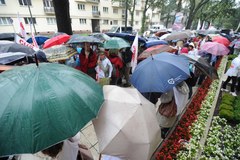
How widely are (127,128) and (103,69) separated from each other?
11.1ft

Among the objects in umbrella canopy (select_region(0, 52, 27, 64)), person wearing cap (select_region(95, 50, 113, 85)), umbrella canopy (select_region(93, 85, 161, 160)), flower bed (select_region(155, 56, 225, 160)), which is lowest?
flower bed (select_region(155, 56, 225, 160))

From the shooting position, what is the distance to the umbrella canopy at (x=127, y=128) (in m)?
1.79

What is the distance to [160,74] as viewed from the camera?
2.93m

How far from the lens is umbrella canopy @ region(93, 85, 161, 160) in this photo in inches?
70.5

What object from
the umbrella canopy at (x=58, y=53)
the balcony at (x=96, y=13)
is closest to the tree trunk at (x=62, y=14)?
the umbrella canopy at (x=58, y=53)

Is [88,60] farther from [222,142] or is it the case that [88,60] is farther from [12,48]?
[222,142]

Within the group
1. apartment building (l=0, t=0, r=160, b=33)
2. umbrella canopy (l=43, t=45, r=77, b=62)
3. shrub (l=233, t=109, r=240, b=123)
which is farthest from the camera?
apartment building (l=0, t=0, r=160, b=33)

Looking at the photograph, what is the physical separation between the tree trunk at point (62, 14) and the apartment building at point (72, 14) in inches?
606

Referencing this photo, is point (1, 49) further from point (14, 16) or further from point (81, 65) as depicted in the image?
point (14, 16)

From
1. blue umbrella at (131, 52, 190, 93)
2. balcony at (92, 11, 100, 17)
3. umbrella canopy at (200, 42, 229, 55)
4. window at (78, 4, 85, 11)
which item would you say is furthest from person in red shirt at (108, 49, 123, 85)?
balcony at (92, 11, 100, 17)

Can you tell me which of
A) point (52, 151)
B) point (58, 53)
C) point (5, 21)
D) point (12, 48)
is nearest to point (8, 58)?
point (12, 48)

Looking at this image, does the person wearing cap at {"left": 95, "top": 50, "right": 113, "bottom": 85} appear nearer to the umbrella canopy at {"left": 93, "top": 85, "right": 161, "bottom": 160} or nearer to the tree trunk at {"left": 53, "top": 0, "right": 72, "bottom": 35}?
the umbrella canopy at {"left": 93, "top": 85, "right": 161, "bottom": 160}

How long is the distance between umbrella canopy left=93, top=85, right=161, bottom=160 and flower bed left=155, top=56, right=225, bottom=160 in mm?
1757

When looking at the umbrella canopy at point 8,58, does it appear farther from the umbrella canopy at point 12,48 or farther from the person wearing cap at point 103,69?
the person wearing cap at point 103,69
